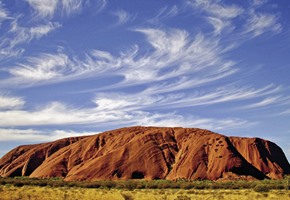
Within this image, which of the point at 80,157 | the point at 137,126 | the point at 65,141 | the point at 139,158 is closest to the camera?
the point at 139,158

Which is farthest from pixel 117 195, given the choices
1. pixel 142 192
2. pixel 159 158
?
Result: pixel 159 158

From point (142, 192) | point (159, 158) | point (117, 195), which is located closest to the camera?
point (117, 195)

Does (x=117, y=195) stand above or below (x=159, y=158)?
below

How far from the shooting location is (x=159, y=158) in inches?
3457

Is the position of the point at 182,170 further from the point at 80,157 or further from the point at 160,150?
the point at 80,157

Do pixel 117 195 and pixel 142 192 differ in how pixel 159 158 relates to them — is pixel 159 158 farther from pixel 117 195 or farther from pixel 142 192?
pixel 117 195

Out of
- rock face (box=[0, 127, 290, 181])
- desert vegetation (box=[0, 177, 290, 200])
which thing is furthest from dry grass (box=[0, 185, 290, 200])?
rock face (box=[0, 127, 290, 181])

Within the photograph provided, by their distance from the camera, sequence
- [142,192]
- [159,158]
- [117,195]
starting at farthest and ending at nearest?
[159,158] < [142,192] < [117,195]

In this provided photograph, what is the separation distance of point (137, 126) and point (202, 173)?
33.3m

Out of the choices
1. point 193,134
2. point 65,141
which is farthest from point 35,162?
point 193,134

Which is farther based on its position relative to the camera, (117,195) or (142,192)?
(142,192)

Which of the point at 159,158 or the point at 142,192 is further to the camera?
the point at 159,158

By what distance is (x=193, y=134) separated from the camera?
9906 centimetres

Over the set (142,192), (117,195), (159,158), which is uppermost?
(159,158)
